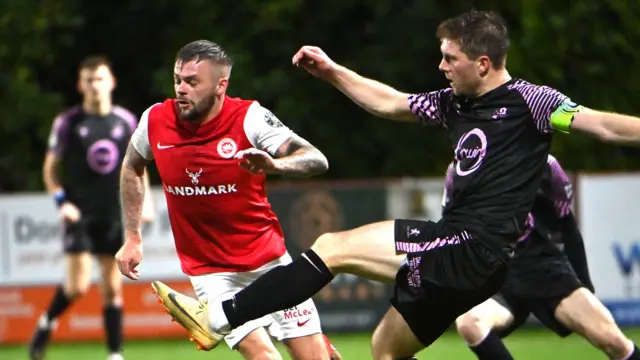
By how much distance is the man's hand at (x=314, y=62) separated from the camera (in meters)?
5.44

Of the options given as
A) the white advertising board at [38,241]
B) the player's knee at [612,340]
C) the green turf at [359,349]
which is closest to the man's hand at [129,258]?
the player's knee at [612,340]

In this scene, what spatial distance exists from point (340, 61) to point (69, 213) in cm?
503

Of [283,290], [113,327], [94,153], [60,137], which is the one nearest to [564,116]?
[283,290]

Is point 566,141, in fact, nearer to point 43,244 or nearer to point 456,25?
point 43,244

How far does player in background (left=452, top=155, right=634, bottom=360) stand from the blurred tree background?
604 centimetres

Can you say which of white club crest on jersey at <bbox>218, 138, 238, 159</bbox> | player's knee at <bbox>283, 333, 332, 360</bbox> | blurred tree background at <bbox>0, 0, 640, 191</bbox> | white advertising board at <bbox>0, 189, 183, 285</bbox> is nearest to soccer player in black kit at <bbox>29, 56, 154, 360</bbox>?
white advertising board at <bbox>0, 189, 183, 285</bbox>

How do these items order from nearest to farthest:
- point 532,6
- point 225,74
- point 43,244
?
point 225,74, point 43,244, point 532,6

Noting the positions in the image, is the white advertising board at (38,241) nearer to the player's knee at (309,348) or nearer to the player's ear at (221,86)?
the player's knee at (309,348)

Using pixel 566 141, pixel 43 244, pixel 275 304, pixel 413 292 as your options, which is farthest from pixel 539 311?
pixel 566 141

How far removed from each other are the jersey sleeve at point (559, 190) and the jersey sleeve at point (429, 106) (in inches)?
42.0

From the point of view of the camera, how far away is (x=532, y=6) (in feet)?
40.7

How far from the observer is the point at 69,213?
8.66 metres

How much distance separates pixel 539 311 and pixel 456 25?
1.90m

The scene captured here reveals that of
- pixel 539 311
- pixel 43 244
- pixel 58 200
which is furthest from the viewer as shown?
pixel 43 244
